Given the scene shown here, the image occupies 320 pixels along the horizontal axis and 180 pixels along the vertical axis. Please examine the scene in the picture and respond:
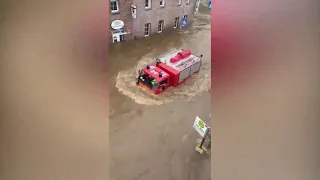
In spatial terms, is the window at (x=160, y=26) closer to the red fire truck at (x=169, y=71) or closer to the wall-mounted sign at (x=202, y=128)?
the red fire truck at (x=169, y=71)

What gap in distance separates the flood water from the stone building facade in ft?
0.06

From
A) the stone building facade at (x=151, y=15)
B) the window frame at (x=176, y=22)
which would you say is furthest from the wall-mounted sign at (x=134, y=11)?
the window frame at (x=176, y=22)

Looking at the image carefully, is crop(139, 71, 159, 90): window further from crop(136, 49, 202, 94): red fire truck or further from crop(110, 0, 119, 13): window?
crop(110, 0, 119, 13): window

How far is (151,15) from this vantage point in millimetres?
1067

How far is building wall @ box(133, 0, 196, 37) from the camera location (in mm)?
1062

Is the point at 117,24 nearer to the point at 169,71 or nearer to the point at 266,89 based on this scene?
the point at 169,71

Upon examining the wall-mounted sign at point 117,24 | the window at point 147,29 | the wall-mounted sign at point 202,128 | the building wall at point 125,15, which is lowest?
the wall-mounted sign at point 202,128

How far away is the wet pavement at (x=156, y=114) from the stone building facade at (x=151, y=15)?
2 cm

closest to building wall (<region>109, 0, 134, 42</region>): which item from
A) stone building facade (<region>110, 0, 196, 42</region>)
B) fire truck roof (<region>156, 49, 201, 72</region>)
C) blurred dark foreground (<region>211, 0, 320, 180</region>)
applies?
stone building facade (<region>110, 0, 196, 42</region>)

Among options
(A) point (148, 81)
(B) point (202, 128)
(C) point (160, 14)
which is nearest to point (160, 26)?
(C) point (160, 14)

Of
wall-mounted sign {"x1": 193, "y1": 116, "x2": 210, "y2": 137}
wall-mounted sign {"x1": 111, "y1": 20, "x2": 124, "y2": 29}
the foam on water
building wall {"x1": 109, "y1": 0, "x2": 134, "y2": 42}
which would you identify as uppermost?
building wall {"x1": 109, "y1": 0, "x2": 134, "y2": 42}

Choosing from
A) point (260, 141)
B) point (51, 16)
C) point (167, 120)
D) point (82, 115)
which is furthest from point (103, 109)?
point (260, 141)

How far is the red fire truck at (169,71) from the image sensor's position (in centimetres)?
107

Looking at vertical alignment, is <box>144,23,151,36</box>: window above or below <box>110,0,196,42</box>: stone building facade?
below
